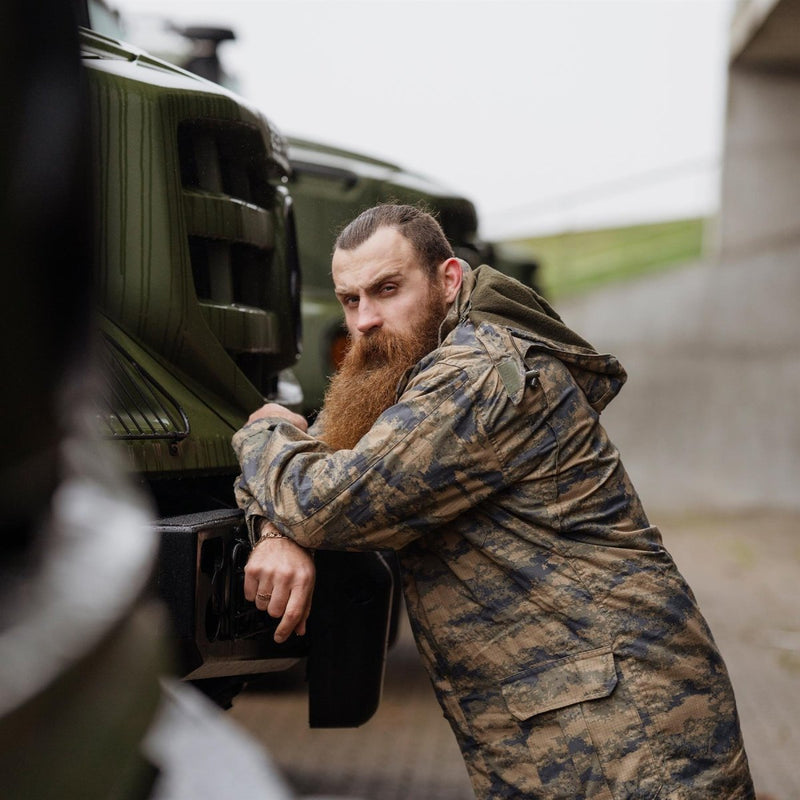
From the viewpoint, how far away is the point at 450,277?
9.71 ft

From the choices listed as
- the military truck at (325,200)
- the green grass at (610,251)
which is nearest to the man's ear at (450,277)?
the military truck at (325,200)

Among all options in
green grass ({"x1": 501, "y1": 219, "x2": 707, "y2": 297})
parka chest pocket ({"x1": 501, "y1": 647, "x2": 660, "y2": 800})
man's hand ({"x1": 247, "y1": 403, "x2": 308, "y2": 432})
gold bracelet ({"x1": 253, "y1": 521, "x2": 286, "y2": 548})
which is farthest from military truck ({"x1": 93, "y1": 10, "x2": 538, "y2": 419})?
green grass ({"x1": 501, "y1": 219, "x2": 707, "y2": 297})

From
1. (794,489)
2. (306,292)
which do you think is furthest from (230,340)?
(794,489)

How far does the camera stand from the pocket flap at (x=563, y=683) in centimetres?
255

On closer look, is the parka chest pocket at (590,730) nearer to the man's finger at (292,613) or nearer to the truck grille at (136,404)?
the man's finger at (292,613)

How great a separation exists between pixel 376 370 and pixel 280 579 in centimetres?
54

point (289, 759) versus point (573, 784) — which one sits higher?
point (573, 784)

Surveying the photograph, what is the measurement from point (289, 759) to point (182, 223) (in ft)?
8.33

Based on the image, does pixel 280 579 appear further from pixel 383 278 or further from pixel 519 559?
pixel 383 278

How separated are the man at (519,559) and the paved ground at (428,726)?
1868 millimetres

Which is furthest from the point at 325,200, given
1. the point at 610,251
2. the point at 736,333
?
the point at 610,251

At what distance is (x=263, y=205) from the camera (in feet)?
11.0

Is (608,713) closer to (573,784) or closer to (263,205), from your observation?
(573,784)

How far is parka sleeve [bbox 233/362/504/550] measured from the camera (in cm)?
253
